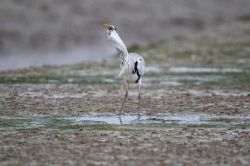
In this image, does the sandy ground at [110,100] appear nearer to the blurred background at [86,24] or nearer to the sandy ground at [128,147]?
the sandy ground at [128,147]

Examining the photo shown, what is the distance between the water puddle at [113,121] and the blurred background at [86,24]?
1279cm

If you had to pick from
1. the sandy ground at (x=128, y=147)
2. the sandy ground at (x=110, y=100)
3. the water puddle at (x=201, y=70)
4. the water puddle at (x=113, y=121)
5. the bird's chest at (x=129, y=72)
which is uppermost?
the water puddle at (x=201, y=70)

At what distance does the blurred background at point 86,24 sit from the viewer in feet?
105

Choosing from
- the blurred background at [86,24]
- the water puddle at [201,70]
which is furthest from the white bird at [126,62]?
the blurred background at [86,24]

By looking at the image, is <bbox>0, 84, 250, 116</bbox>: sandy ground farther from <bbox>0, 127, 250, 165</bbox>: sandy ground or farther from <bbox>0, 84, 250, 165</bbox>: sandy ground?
<bbox>0, 127, 250, 165</bbox>: sandy ground

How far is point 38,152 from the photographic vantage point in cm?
1138

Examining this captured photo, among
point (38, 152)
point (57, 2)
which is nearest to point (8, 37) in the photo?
point (57, 2)

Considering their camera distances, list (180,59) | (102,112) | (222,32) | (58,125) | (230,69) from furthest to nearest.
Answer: (222,32) < (180,59) < (230,69) < (102,112) < (58,125)

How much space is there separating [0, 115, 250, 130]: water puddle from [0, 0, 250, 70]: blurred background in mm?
12793

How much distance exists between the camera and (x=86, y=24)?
36.4 metres

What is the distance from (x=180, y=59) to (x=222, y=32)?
9155mm

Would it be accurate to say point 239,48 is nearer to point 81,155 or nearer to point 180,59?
point 180,59

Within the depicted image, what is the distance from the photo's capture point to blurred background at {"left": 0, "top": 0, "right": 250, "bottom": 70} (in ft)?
105

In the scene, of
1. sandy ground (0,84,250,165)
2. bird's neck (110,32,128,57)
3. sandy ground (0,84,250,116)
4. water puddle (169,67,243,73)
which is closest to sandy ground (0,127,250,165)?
sandy ground (0,84,250,165)
